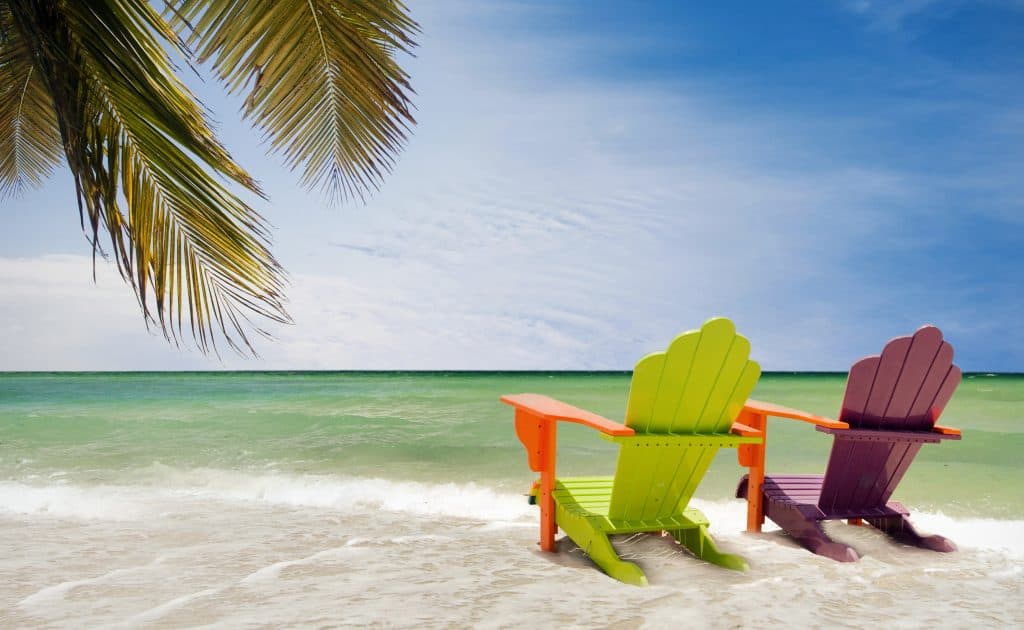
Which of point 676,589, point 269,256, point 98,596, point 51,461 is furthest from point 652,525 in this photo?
point 51,461

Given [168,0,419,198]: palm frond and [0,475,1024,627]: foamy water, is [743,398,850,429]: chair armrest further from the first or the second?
[168,0,419,198]: palm frond

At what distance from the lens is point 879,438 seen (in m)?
3.13

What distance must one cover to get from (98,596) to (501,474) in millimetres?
3761

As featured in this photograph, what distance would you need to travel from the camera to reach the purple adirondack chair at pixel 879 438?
309 cm

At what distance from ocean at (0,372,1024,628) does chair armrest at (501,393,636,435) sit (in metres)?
0.60

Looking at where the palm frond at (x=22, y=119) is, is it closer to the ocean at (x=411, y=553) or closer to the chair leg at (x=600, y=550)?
the ocean at (x=411, y=553)

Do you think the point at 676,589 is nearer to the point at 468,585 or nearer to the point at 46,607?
the point at 468,585

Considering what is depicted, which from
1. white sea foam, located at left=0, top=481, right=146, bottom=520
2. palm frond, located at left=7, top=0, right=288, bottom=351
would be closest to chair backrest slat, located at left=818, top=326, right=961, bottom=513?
palm frond, located at left=7, top=0, right=288, bottom=351

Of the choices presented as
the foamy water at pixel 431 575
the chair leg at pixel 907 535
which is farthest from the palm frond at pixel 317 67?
the chair leg at pixel 907 535

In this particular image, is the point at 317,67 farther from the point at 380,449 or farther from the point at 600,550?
the point at 380,449

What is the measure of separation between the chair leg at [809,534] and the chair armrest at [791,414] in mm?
470

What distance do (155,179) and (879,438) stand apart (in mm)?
3219

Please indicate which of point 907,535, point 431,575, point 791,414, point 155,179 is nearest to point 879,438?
point 791,414

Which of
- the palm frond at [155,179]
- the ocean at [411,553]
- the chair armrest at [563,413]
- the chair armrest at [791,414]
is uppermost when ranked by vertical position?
the palm frond at [155,179]
